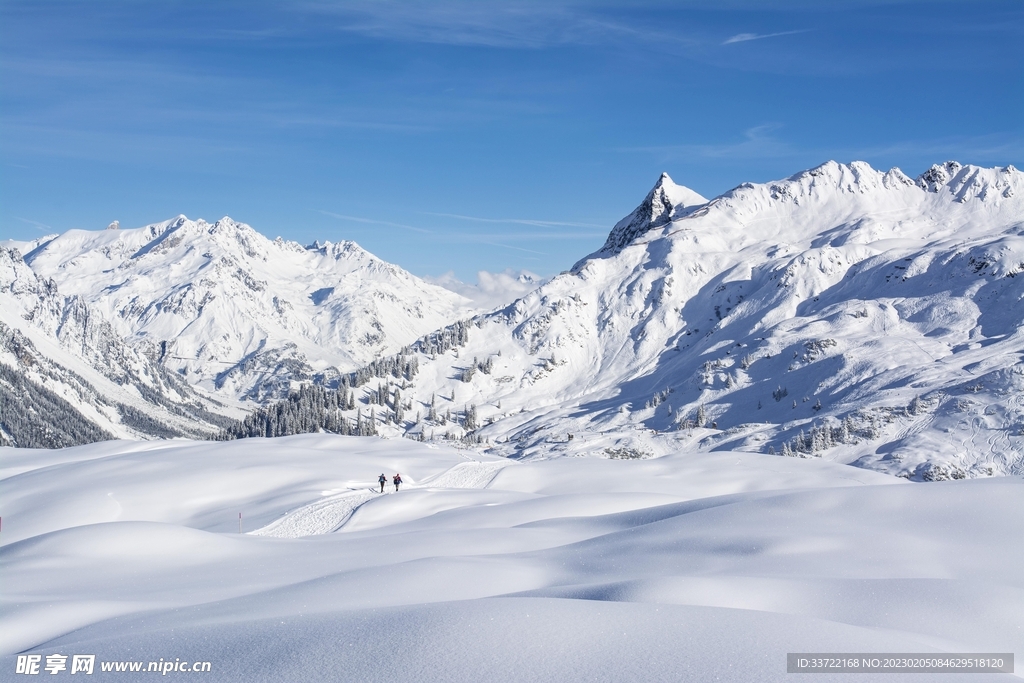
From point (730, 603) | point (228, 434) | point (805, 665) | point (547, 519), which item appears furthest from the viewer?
point (228, 434)

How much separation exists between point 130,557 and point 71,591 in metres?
3.81

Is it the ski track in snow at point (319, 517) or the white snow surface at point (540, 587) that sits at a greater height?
the white snow surface at point (540, 587)

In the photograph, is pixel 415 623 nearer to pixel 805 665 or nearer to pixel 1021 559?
pixel 805 665

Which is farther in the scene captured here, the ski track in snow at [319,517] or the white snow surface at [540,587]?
the ski track in snow at [319,517]

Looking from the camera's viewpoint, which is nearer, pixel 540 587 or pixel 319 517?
pixel 540 587

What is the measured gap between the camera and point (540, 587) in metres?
18.9

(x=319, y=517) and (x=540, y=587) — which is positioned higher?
(x=540, y=587)

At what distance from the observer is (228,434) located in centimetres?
17388

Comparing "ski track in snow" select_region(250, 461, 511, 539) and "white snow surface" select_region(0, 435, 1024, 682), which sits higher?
"white snow surface" select_region(0, 435, 1024, 682)

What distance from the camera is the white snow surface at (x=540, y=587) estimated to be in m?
11.5

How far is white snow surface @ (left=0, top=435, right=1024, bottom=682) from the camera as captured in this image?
11500 mm

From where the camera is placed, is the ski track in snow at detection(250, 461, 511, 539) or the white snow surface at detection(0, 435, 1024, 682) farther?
the ski track in snow at detection(250, 461, 511, 539)

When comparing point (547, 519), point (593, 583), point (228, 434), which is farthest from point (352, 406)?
point (593, 583)

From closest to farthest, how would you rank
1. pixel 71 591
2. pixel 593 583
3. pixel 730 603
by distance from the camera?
pixel 730 603, pixel 593 583, pixel 71 591
